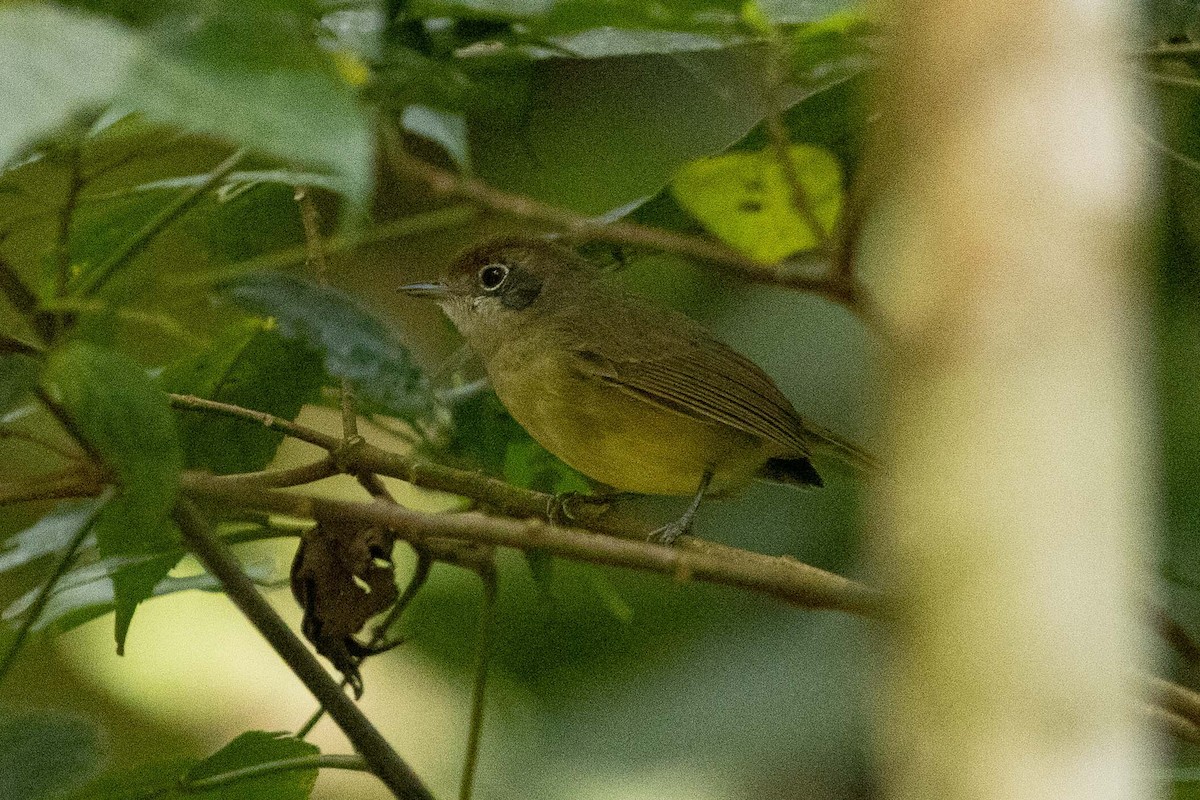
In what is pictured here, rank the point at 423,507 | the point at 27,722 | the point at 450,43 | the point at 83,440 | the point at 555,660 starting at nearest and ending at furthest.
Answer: the point at 83,440 < the point at 27,722 < the point at 450,43 < the point at 555,660 < the point at 423,507

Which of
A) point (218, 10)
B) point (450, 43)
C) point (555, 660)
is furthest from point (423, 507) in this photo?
point (218, 10)

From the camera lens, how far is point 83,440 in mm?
1495

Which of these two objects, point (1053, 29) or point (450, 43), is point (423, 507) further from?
point (1053, 29)

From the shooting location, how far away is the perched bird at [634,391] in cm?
325

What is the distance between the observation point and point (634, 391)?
11.1 ft

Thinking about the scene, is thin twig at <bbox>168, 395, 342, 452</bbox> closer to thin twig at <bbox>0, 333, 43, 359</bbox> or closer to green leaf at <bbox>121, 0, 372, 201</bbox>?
thin twig at <bbox>0, 333, 43, 359</bbox>

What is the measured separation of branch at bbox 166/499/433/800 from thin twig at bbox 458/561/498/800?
0.08 metres

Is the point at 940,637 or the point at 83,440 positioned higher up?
the point at 83,440

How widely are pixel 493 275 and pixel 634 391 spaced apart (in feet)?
2.15

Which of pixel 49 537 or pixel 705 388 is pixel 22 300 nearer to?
pixel 49 537

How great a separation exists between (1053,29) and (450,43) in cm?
106

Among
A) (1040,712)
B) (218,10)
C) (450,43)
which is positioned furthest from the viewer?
(450,43)

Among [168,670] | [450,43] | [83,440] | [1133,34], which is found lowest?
[168,670]

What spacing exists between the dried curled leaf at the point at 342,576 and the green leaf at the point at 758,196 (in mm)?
780
